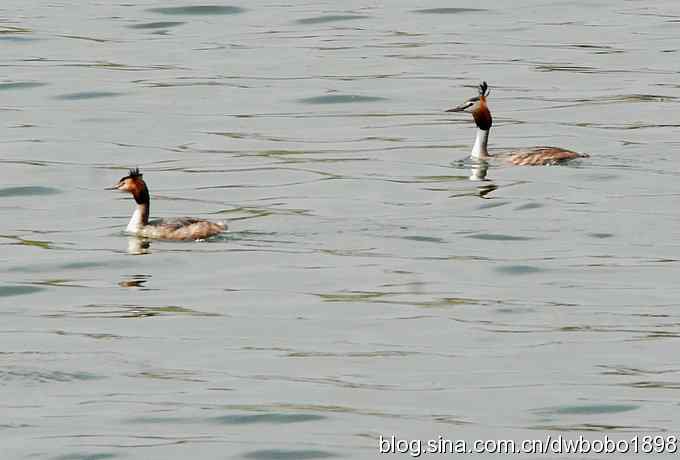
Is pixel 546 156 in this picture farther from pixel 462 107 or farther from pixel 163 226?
pixel 163 226

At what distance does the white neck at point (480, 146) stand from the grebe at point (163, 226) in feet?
19.9

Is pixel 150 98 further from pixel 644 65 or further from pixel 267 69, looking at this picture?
pixel 644 65

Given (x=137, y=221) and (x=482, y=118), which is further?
(x=482, y=118)

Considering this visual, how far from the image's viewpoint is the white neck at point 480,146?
25.9m

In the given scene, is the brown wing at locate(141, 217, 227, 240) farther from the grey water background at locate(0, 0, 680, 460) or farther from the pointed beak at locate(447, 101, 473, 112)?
the pointed beak at locate(447, 101, 473, 112)

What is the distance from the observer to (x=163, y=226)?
20469 mm

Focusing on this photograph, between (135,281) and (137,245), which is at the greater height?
(135,281)

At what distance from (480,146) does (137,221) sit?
6474 millimetres

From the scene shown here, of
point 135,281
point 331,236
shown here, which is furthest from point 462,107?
point 135,281

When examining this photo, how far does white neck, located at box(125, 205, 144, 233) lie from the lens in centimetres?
2075

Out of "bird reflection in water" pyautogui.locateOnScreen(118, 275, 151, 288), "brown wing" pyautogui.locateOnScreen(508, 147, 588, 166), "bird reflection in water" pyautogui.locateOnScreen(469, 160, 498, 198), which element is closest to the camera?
"bird reflection in water" pyautogui.locateOnScreen(118, 275, 151, 288)

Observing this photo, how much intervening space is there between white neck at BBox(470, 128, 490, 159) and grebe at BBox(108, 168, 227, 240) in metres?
6.08

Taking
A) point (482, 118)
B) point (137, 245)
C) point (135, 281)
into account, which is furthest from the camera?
point (482, 118)

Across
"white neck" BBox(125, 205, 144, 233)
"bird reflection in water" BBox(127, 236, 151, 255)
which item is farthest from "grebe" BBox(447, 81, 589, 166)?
"bird reflection in water" BBox(127, 236, 151, 255)
